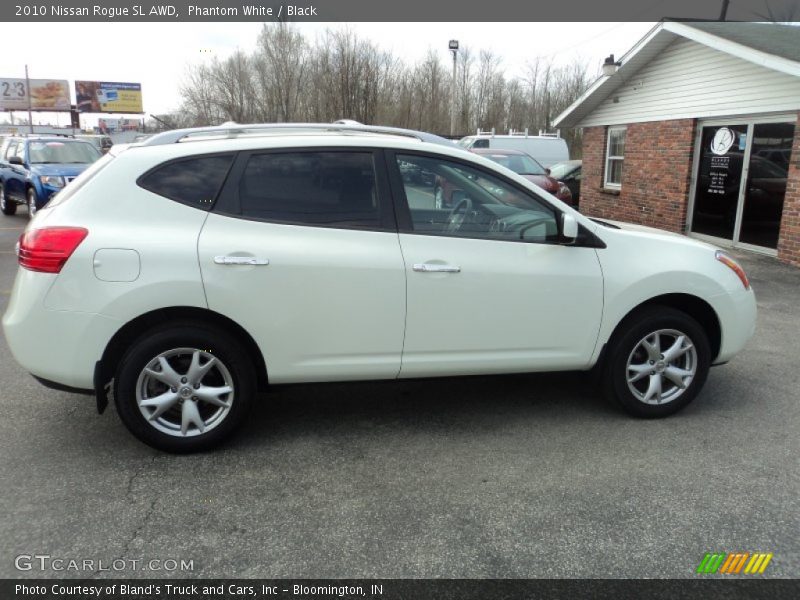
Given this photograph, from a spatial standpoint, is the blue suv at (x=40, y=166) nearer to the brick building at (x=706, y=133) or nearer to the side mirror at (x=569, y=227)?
the brick building at (x=706, y=133)

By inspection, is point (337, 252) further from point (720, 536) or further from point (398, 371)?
point (720, 536)

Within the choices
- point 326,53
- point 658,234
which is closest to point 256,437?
point 658,234

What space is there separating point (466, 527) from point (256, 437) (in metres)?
1.53

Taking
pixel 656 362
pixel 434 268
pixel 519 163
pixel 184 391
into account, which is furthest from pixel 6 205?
pixel 656 362

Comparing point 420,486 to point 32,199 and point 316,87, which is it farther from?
point 316,87

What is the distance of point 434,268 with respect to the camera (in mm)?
3660

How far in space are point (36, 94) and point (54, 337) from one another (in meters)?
80.8

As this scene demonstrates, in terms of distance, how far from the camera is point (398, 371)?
12.4 ft

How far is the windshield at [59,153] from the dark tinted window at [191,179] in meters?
12.2

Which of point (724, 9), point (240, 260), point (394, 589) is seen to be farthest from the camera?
point (724, 9)

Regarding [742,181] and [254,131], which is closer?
[254,131]

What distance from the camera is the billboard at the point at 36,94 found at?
225 ft

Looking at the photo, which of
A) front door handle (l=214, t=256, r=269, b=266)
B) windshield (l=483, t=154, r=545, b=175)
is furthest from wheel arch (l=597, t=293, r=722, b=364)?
windshield (l=483, t=154, r=545, b=175)

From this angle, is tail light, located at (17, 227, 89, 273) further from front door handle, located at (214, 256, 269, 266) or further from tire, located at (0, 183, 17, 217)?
tire, located at (0, 183, 17, 217)
